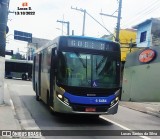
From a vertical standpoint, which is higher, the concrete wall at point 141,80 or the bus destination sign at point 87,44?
the bus destination sign at point 87,44

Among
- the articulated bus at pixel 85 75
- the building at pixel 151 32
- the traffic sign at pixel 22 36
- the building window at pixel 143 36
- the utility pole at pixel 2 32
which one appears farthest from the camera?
the building window at pixel 143 36

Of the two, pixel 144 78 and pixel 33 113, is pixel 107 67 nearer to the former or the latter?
pixel 33 113

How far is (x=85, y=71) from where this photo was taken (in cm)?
1170

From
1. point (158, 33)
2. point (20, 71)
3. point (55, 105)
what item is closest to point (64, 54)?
point (55, 105)

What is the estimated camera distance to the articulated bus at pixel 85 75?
11.6 meters

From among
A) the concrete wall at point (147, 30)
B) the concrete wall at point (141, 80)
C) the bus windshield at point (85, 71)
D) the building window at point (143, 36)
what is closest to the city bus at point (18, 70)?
the concrete wall at point (147, 30)

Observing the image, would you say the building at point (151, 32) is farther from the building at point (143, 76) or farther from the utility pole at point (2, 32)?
the utility pole at point (2, 32)

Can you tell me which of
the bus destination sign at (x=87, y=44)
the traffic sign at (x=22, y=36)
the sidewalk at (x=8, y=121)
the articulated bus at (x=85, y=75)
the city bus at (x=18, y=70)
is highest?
the traffic sign at (x=22, y=36)

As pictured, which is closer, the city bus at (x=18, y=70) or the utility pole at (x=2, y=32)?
the utility pole at (x=2, y=32)

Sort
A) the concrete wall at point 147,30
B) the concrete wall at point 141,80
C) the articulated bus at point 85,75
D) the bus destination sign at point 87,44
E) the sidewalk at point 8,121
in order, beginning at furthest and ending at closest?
the concrete wall at point 147,30
the concrete wall at point 141,80
the bus destination sign at point 87,44
the articulated bus at point 85,75
the sidewalk at point 8,121

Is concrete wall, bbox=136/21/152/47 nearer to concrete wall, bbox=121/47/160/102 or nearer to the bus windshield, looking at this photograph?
concrete wall, bbox=121/47/160/102

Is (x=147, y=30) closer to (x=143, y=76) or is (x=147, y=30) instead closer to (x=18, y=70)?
(x=143, y=76)

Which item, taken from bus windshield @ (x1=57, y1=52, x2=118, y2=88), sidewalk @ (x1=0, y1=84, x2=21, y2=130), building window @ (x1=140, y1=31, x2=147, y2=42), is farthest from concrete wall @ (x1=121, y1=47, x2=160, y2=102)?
sidewalk @ (x1=0, y1=84, x2=21, y2=130)

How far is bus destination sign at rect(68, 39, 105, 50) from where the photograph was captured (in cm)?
1208
